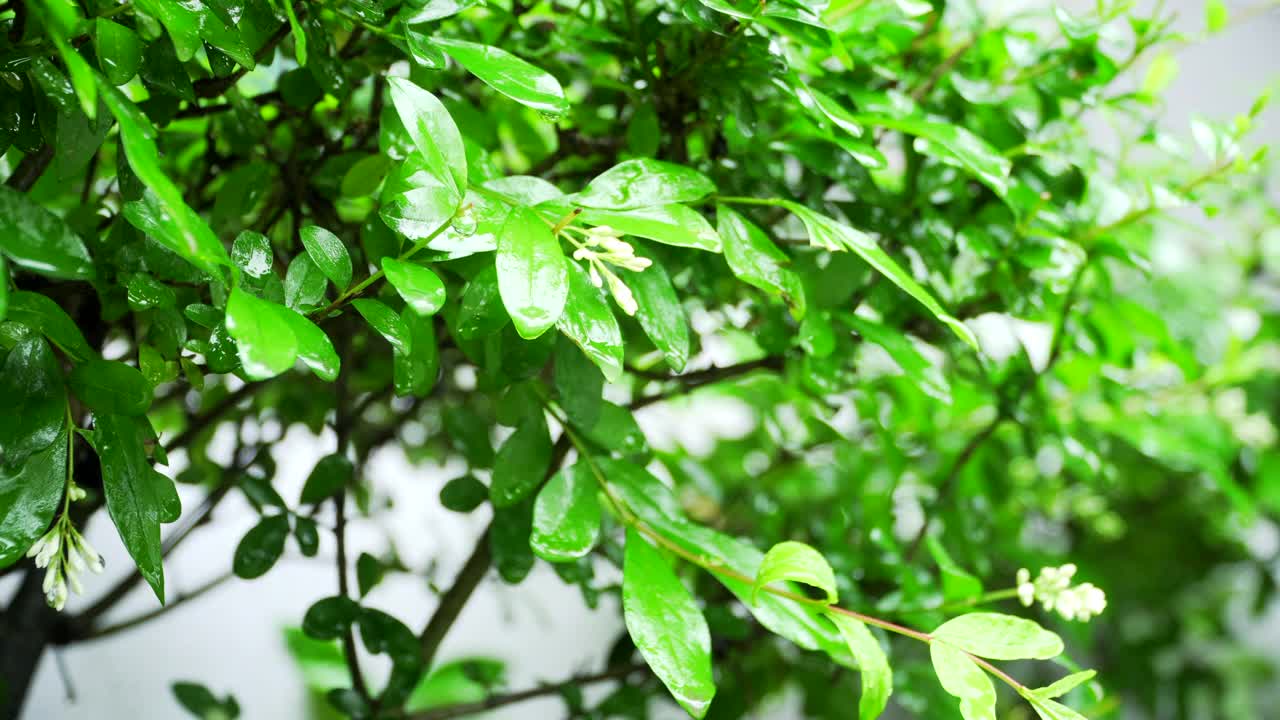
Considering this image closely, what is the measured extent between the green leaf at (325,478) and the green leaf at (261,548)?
0.7 inches

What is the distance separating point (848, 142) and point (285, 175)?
262 millimetres

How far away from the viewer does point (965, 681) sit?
0.36 metres

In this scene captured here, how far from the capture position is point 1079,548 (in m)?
1.28

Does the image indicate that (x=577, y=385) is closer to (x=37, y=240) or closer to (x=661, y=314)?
(x=661, y=314)

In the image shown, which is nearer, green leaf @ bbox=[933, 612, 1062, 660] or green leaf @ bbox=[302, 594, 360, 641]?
green leaf @ bbox=[933, 612, 1062, 660]

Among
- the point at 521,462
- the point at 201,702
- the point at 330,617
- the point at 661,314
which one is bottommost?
the point at 201,702

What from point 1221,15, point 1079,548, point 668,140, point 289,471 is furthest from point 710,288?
point 1079,548

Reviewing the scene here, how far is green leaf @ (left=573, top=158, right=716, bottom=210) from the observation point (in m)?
0.34

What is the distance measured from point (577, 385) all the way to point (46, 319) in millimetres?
198

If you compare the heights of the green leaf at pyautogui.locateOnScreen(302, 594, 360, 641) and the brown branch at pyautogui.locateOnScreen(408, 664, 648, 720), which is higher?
the green leaf at pyautogui.locateOnScreen(302, 594, 360, 641)

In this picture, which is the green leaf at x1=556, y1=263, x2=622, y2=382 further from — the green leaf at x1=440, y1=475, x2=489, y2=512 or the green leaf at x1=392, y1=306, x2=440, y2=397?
the green leaf at x1=440, y1=475, x2=489, y2=512

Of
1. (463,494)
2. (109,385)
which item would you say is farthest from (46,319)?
(463,494)

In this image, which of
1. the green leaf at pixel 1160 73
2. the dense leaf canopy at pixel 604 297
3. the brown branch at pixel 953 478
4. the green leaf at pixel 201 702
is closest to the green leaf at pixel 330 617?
the dense leaf canopy at pixel 604 297

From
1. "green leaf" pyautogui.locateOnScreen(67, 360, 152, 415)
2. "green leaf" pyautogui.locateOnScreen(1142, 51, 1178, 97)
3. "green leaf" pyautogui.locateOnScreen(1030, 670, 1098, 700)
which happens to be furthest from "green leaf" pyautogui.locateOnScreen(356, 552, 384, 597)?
"green leaf" pyautogui.locateOnScreen(1142, 51, 1178, 97)
